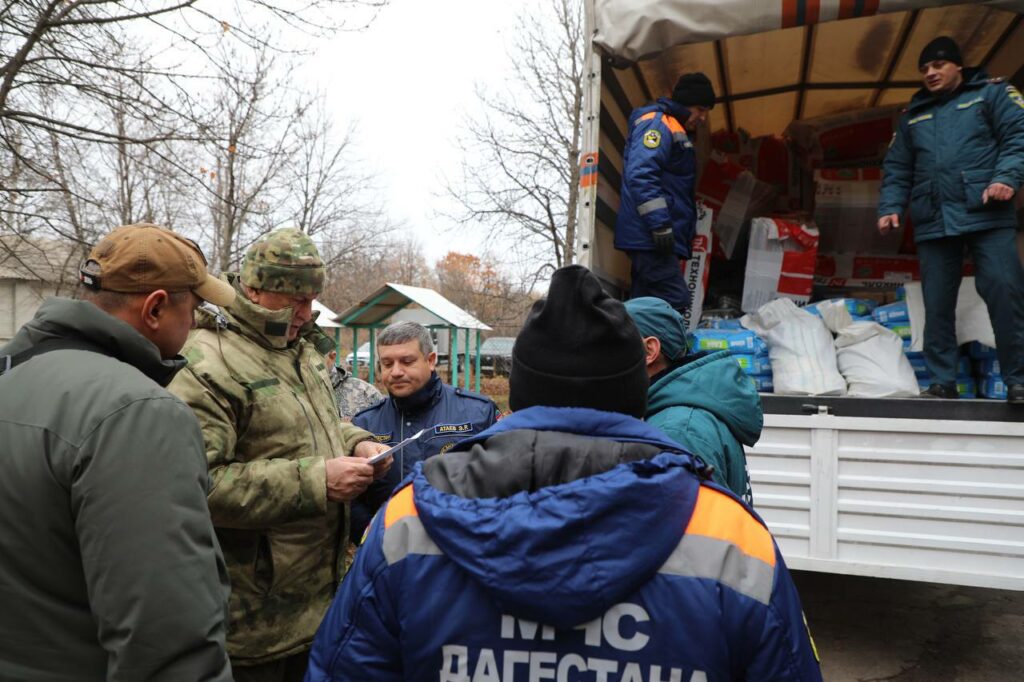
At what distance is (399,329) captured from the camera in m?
3.55

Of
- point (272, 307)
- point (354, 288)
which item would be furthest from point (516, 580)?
point (354, 288)

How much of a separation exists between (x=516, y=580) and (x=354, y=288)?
1460 inches

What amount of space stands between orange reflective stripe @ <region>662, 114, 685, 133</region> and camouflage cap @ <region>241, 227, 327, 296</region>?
2.91m

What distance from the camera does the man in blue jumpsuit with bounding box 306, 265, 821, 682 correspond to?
1056 millimetres

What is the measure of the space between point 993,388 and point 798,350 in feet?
3.08

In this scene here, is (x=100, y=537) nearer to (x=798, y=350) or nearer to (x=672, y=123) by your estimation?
(x=798, y=350)

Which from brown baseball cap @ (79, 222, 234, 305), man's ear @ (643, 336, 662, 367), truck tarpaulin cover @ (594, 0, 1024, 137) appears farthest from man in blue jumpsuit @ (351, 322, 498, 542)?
truck tarpaulin cover @ (594, 0, 1024, 137)

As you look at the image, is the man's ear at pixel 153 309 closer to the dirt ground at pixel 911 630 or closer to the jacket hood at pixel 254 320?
the jacket hood at pixel 254 320

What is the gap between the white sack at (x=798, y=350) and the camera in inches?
154

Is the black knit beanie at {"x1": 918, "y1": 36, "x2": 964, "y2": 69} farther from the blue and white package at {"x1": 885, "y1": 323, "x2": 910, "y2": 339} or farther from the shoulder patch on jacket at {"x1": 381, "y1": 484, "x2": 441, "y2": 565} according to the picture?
the shoulder patch on jacket at {"x1": 381, "y1": 484, "x2": 441, "y2": 565}

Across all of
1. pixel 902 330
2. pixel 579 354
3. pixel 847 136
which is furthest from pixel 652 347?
pixel 847 136

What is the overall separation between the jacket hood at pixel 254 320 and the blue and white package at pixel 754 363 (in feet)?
8.99

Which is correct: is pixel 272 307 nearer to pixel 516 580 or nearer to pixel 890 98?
pixel 516 580

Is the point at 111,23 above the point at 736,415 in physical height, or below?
above
